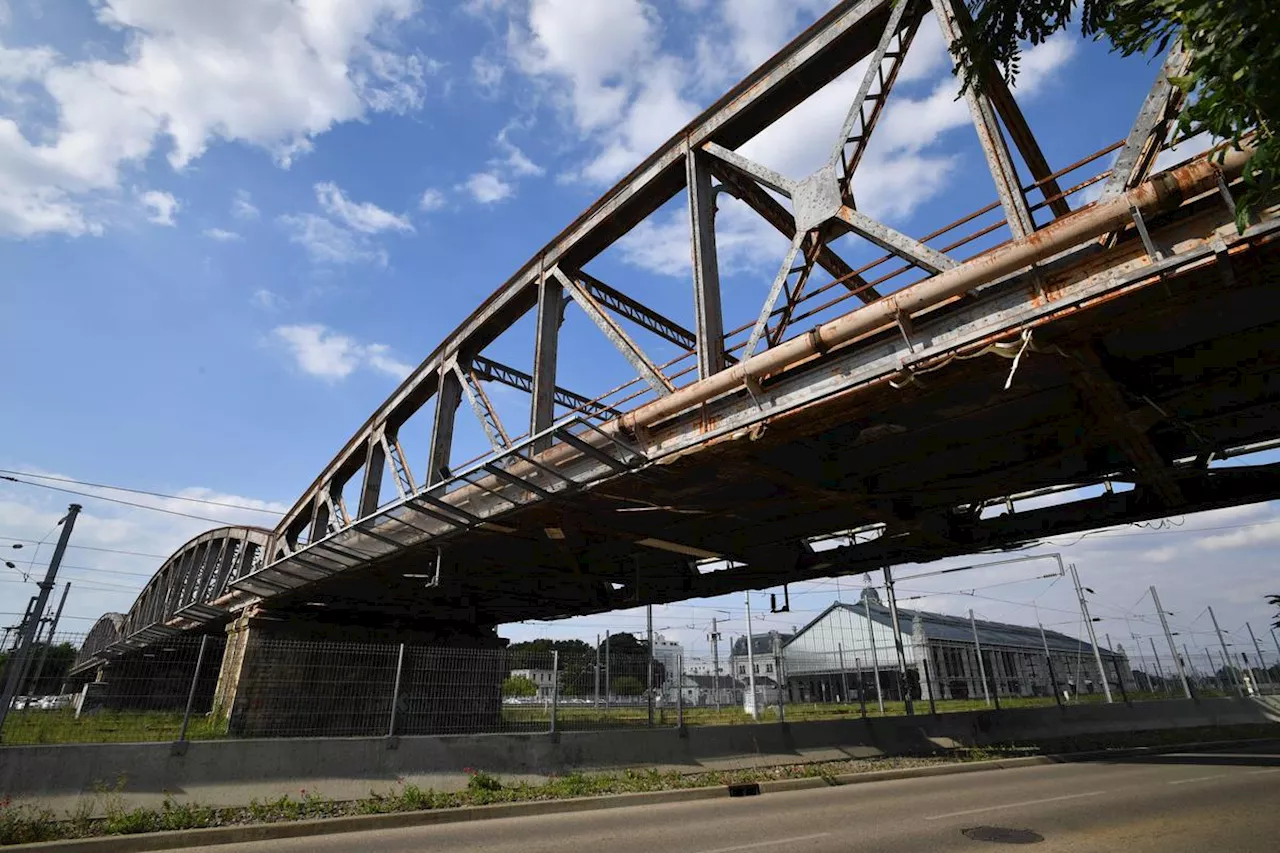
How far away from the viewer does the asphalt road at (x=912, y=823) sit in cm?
784

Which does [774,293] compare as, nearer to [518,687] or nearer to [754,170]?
[754,170]

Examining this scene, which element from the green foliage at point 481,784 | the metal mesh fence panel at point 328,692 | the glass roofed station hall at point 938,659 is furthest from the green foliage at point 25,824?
the glass roofed station hall at point 938,659

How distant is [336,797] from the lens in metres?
11.3

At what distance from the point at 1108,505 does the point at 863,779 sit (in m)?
7.89

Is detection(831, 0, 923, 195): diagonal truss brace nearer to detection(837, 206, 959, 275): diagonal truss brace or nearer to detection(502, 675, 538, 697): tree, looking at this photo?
detection(837, 206, 959, 275): diagonal truss brace

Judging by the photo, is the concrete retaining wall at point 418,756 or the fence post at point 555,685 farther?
the fence post at point 555,685

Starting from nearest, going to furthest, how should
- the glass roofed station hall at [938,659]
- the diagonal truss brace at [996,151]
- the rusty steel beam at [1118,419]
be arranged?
the diagonal truss brace at [996,151]
the rusty steel beam at [1118,419]
the glass roofed station hall at [938,659]

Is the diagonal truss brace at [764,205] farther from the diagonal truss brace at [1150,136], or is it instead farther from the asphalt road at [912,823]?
the asphalt road at [912,823]

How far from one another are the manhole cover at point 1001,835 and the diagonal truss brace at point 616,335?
7052 mm

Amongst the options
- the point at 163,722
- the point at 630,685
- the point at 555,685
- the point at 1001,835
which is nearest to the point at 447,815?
the point at 555,685

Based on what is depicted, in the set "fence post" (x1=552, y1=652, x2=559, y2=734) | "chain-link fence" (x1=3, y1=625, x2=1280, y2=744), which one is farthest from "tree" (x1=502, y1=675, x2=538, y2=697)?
"fence post" (x1=552, y1=652, x2=559, y2=734)

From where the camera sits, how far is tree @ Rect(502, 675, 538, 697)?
20.8 m

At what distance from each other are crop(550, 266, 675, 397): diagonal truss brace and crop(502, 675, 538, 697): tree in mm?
12804

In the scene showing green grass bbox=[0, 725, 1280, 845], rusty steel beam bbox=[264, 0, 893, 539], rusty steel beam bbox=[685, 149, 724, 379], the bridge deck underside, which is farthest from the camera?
rusty steel beam bbox=[685, 149, 724, 379]
